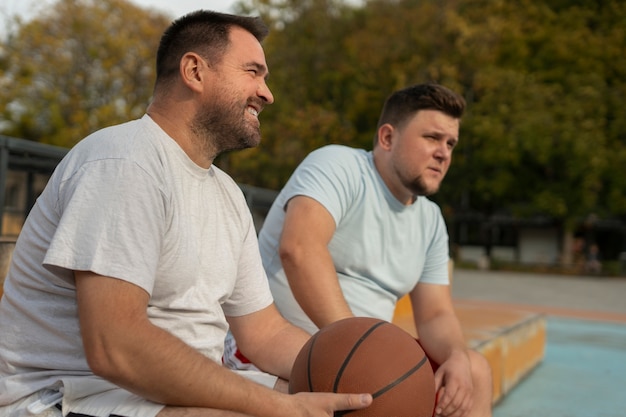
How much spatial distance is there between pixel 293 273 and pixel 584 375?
5.31 metres

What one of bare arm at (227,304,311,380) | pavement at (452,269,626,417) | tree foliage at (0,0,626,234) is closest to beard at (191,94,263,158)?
bare arm at (227,304,311,380)

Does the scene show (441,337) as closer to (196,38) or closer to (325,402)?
(325,402)

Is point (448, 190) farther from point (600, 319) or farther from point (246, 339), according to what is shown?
point (246, 339)

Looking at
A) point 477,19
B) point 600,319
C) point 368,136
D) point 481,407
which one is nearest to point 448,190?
point 368,136

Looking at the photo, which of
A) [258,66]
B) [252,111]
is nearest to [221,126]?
[252,111]

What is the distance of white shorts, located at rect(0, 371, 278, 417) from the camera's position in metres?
1.80

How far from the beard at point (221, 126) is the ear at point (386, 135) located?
150cm

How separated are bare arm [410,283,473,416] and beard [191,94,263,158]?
4.60 feet

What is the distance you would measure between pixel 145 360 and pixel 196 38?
924 millimetres

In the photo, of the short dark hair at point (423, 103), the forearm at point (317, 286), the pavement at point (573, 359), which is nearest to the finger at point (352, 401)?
the forearm at point (317, 286)

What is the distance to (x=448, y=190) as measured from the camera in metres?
33.5

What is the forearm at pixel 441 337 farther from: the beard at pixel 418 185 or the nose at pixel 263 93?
the nose at pixel 263 93

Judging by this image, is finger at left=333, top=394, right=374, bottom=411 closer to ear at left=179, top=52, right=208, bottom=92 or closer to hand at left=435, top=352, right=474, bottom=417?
hand at left=435, top=352, right=474, bottom=417

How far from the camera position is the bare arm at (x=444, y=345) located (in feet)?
9.52
